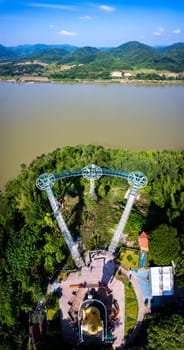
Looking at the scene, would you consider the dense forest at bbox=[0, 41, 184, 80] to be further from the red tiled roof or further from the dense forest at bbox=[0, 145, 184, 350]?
the red tiled roof

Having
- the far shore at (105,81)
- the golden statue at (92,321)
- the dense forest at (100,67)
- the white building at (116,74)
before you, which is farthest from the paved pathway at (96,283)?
the white building at (116,74)

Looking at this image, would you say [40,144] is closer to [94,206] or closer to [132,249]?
[94,206]

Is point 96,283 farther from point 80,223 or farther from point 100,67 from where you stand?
point 100,67

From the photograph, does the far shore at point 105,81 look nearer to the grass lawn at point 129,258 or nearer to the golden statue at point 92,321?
the grass lawn at point 129,258

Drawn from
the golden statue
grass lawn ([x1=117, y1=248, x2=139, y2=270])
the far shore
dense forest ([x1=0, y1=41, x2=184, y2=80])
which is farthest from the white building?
the golden statue

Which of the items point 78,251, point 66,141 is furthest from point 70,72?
point 78,251

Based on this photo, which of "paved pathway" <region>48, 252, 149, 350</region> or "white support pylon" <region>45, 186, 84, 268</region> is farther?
"white support pylon" <region>45, 186, 84, 268</region>
